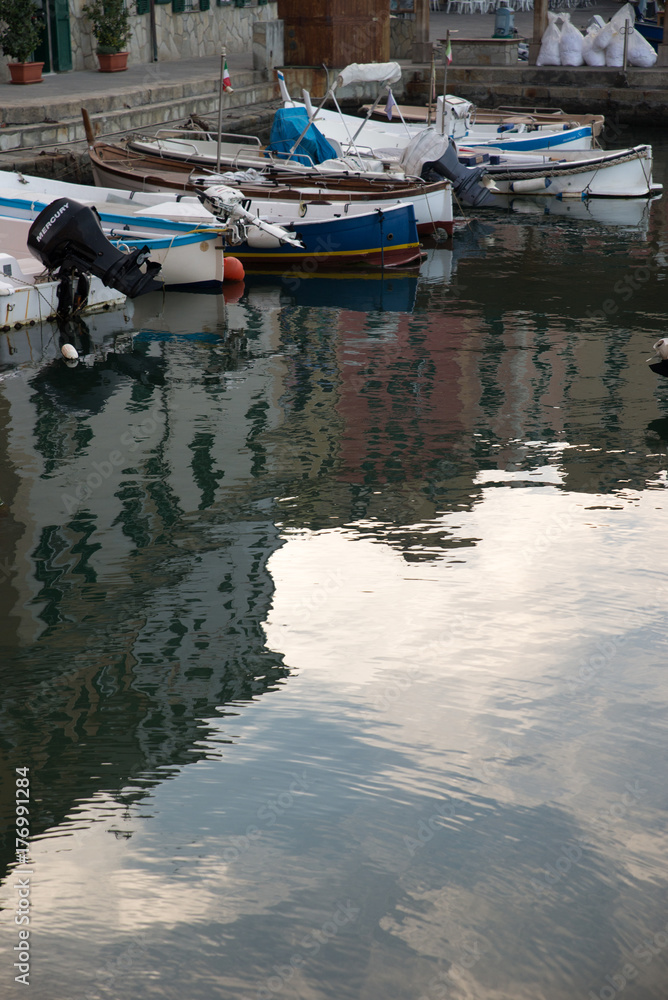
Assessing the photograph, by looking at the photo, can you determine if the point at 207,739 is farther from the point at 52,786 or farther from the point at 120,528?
the point at 120,528

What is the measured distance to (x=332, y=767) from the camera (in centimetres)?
495

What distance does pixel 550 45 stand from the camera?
2720 centimetres

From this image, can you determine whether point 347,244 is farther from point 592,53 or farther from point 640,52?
point 640,52

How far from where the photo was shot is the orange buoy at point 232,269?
13938mm

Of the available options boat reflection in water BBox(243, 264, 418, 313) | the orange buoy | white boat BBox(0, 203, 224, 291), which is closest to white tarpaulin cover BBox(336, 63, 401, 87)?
boat reflection in water BBox(243, 264, 418, 313)

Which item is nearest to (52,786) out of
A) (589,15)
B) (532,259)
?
(532,259)

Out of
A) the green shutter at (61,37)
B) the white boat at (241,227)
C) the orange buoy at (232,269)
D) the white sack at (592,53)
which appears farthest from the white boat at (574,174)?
the white sack at (592,53)

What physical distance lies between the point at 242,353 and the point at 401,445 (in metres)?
3.16

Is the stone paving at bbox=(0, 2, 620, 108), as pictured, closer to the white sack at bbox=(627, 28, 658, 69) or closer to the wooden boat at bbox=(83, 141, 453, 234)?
the wooden boat at bbox=(83, 141, 453, 234)

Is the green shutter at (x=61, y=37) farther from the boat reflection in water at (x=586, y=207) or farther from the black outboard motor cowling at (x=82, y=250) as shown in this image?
the black outboard motor cowling at (x=82, y=250)

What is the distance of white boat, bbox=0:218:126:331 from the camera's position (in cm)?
1141

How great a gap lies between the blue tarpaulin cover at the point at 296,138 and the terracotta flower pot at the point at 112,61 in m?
5.61

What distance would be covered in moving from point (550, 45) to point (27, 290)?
20297 mm

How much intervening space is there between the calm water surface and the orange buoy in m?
3.30
